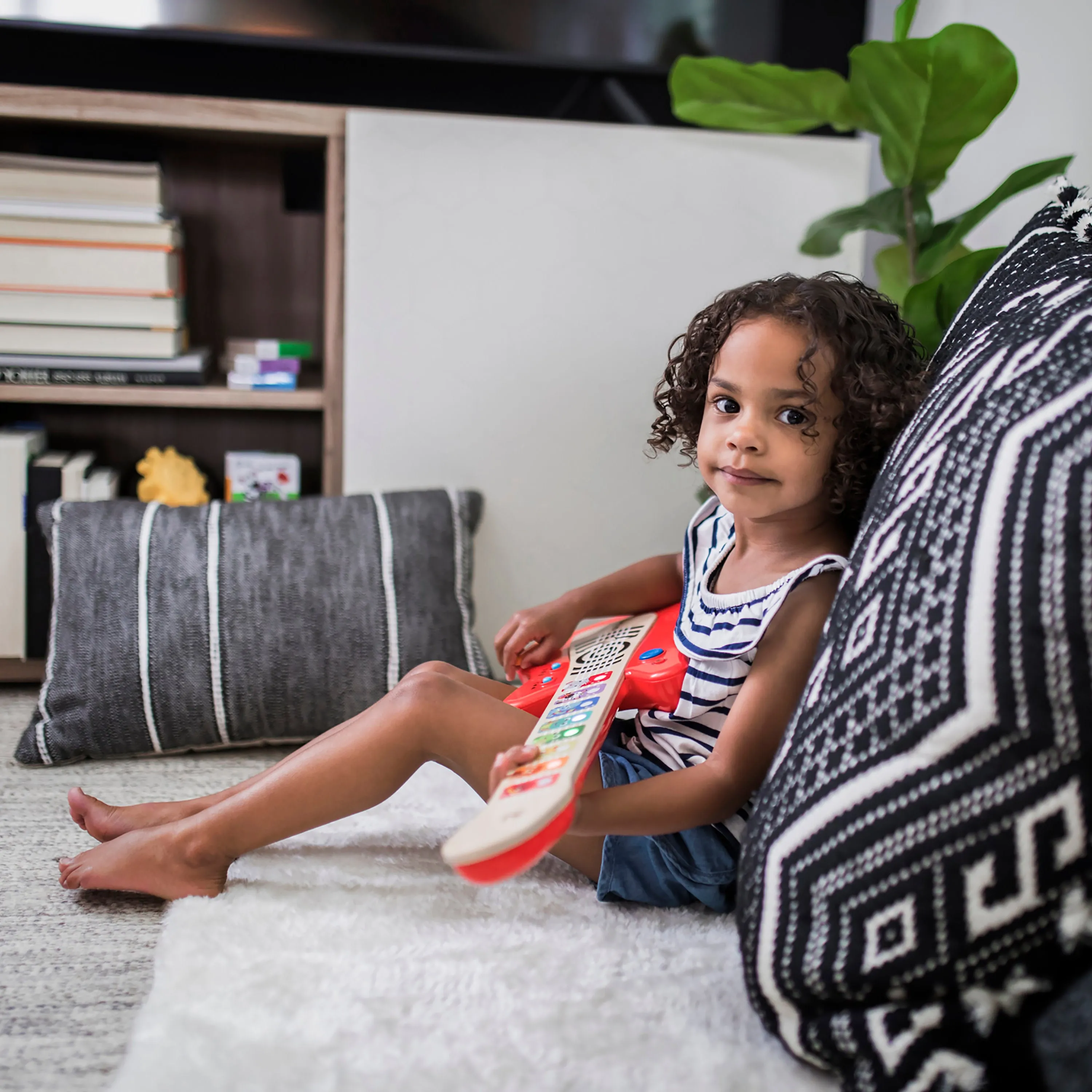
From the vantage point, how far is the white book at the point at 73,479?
1.39m

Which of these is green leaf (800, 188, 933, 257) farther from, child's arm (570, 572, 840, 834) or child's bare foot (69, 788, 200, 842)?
child's bare foot (69, 788, 200, 842)

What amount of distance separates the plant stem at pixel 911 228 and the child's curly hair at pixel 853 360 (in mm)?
397

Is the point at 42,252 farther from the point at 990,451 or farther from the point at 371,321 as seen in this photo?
the point at 990,451

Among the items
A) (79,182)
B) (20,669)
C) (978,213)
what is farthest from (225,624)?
(978,213)

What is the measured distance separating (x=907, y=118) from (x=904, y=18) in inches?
4.5

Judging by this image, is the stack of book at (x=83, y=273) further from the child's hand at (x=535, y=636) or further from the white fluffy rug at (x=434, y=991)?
the white fluffy rug at (x=434, y=991)

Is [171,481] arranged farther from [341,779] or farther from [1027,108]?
[1027,108]

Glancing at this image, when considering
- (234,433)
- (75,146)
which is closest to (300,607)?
(234,433)

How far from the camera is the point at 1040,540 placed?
531 mm

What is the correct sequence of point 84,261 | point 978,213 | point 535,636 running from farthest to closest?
point 84,261 → point 978,213 → point 535,636

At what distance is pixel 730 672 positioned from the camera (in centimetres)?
84

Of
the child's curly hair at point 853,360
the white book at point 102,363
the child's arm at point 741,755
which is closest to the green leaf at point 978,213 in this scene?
the child's curly hair at point 853,360

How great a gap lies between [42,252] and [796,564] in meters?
1.08

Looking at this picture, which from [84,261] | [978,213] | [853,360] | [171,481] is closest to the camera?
[853,360]
